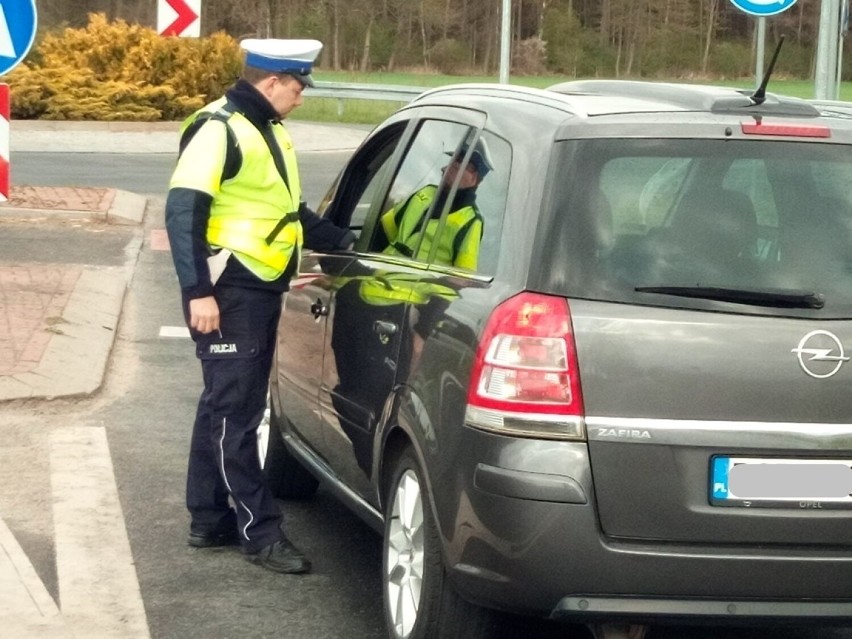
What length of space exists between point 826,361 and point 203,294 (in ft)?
7.60

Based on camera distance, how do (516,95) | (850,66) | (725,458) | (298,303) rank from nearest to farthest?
(725,458), (516,95), (298,303), (850,66)

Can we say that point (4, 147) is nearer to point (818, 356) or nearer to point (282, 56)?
point (282, 56)

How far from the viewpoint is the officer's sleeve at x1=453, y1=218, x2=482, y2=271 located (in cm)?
465

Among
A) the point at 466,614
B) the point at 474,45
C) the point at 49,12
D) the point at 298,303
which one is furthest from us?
the point at 474,45

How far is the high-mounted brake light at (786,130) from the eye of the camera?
14.4 feet

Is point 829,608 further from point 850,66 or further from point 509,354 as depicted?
point 850,66

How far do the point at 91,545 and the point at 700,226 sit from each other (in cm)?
275

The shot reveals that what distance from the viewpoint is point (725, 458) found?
4133 mm

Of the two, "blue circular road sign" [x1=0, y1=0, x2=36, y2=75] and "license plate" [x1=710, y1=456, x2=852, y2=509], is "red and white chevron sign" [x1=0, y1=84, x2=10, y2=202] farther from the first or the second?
"license plate" [x1=710, y1=456, x2=852, y2=509]

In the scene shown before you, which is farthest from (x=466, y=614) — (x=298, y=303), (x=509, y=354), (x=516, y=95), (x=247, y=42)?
(x=247, y=42)

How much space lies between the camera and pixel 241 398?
5.89m

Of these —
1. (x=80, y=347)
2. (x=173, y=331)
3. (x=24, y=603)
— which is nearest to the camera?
(x=24, y=603)

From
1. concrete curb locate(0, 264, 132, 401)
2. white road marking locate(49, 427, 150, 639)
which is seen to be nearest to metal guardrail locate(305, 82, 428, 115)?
concrete curb locate(0, 264, 132, 401)

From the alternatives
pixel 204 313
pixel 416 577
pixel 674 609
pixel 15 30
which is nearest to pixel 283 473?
pixel 204 313
